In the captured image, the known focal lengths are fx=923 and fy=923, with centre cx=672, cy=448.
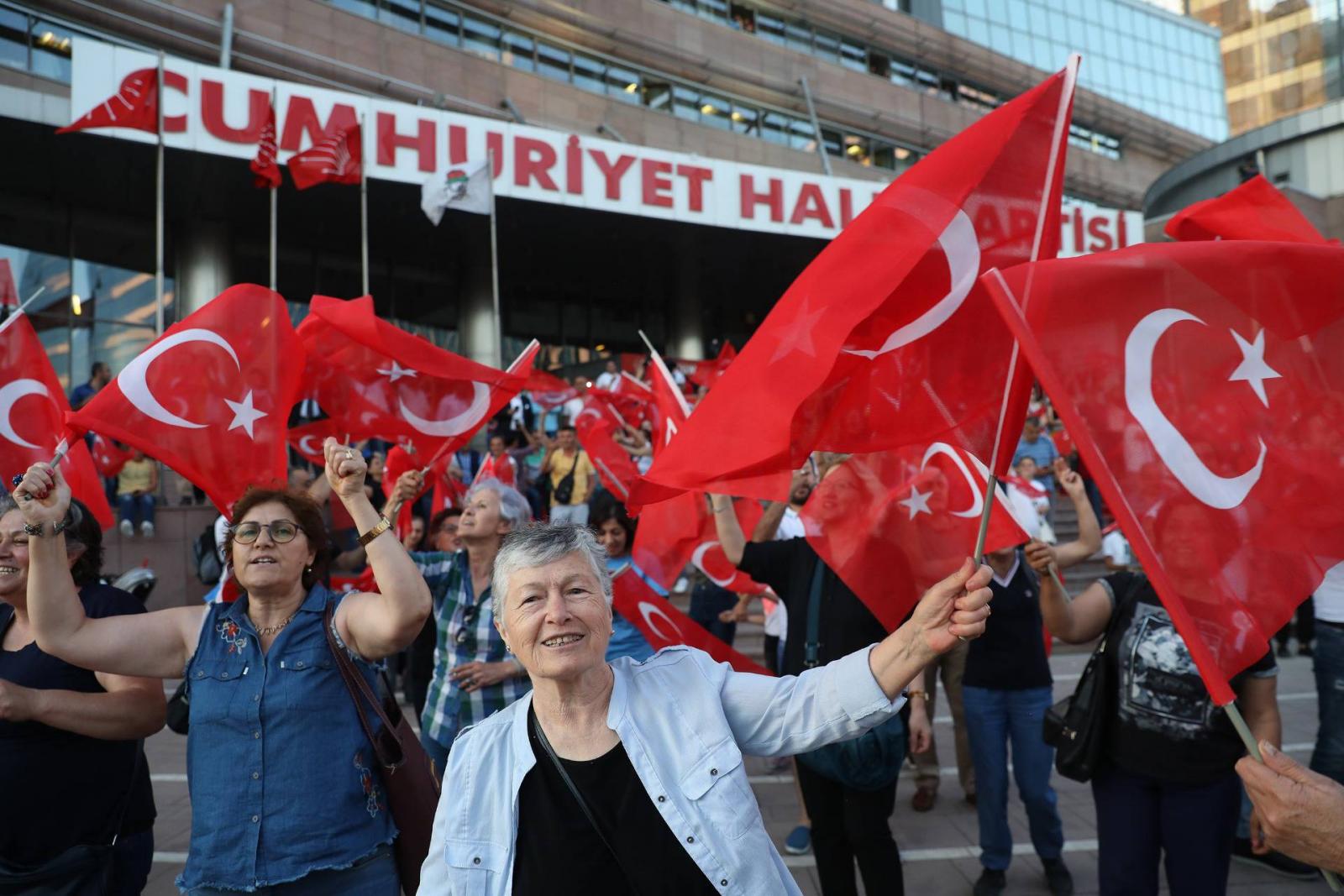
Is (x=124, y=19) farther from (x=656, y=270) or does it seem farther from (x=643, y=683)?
(x=643, y=683)

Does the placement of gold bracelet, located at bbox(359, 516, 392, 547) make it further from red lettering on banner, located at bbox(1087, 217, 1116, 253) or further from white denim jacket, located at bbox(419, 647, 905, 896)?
red lettering on banner, located at bbox(1087, 217, 1116, 253)

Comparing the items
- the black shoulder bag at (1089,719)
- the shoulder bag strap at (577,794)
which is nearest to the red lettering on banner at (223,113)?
the black shoulder bag at (1089,719)

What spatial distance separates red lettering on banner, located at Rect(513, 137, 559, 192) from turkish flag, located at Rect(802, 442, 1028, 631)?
15.3m

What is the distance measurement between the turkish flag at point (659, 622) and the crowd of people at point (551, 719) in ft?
0.37

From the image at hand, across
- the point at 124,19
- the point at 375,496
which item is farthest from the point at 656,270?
the point at 375,496

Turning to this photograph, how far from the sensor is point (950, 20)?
34375 mm

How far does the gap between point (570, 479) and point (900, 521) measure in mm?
7926

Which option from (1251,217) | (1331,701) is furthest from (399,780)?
(1331,701)

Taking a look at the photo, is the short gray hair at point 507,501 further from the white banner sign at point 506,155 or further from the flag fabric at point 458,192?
the flag fabric at point 458,192

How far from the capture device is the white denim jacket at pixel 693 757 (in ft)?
6.34

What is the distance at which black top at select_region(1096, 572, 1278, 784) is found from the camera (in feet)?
10.3

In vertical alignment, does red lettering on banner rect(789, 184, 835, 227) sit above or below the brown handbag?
above

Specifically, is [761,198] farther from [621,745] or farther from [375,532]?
[621,745]

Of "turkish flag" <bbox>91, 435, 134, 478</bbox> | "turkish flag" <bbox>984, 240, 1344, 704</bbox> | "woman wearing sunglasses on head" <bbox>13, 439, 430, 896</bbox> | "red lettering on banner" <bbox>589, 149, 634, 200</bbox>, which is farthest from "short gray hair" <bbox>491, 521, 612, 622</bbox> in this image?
"red lettering on banner" <bbox>589, 149, 634, 200</bbox>
